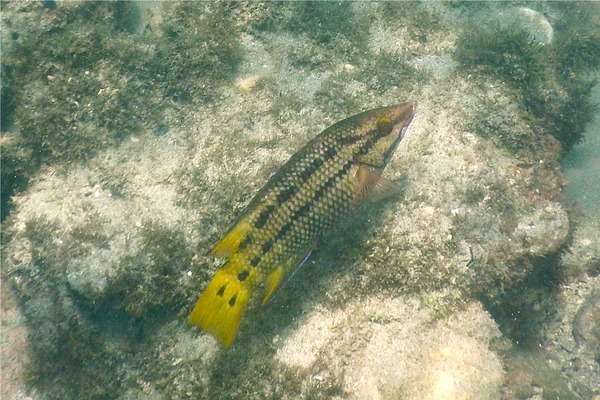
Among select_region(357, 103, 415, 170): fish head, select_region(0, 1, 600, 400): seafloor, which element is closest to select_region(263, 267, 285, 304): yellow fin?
select_region(0, 1, 600, 400): seafloor

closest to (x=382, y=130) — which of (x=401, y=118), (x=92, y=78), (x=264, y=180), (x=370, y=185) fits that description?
(x=401, y=118)

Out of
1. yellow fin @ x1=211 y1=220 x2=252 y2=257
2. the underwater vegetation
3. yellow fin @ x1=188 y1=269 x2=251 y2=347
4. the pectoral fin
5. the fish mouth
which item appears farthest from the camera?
the underwater vegetation

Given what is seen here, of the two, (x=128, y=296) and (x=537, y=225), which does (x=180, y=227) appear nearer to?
(x=128, y=296)

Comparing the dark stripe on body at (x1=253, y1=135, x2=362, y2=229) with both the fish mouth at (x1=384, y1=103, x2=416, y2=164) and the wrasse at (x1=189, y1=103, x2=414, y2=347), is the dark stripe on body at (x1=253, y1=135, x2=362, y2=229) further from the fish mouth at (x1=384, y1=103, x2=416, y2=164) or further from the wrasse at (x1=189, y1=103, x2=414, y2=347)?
the fish mouth at (x1=384, y1=103, x2=416, y2=164)

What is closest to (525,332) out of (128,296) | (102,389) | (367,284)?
(367,284)

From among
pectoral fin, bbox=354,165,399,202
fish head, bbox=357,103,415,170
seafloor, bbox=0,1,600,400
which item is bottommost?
seafloor, bbox=0,1,600,400

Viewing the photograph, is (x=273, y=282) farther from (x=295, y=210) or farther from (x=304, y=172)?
(x=304, y=172)

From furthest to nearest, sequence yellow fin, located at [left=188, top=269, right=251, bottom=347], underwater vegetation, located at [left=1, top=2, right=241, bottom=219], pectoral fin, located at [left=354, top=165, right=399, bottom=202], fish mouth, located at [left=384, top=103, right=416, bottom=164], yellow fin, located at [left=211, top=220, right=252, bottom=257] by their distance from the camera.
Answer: underwater vegetation, located at [left=1, top=2, right=241, bottom=219] < fish mouth, located at [left=384, top=103, right=416, bottom=164] < pectoral fin, located at [left=354, top=165, right=399, bottom=202] < yellow fin, located at [left=211, top=220, right=252, bottom=257] < yellow fin, located at [left=188, top=269, right=251, bottom=347]
